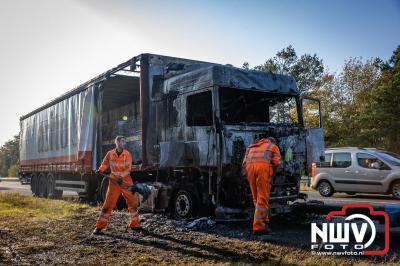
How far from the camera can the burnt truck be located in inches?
315

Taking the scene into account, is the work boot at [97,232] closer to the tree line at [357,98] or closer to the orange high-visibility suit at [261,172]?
the orange high-visibility suit at [261,172]

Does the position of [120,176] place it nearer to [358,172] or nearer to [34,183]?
[358,172]

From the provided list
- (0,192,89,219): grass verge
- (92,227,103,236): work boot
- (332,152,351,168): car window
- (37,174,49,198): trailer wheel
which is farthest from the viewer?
(37,174,49,198): trailer wheel

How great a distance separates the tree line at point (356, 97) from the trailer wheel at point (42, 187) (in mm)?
19479

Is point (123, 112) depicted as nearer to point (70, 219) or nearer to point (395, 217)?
point (70, 219)

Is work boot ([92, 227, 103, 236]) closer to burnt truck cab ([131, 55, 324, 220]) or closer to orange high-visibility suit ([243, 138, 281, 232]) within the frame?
burnt truck cab ([131, 55, 324, 220])

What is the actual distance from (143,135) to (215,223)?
2.59 metres

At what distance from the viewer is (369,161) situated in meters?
13.7

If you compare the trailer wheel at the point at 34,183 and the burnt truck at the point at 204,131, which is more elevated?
the burnt truck at the point at 204,131

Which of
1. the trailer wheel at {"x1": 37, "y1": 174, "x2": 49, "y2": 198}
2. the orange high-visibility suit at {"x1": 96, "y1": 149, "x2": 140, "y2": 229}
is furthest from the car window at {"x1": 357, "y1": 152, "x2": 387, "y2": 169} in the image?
the trailer wheel at {"x1": 37, "y1": 174, "x2": 49, "y2": 198}

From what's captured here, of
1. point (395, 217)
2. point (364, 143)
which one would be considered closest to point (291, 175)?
point (395, 217)

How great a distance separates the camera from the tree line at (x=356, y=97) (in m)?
27.4

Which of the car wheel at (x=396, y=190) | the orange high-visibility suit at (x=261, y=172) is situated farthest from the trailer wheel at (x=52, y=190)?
the car wheel at (x=396, y=190)

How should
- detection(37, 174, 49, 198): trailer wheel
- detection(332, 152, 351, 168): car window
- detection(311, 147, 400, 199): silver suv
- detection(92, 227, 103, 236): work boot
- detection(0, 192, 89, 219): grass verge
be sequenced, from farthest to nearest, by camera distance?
detection(37, 174, 49, 198): trailer wheel, detection(332, 152, 351, 168): car window, detection(311, 147, 400, 199): silver suv, detection(0, 192, 89, 219): grass verge, detection(92, 227, 103, 236): work boot
